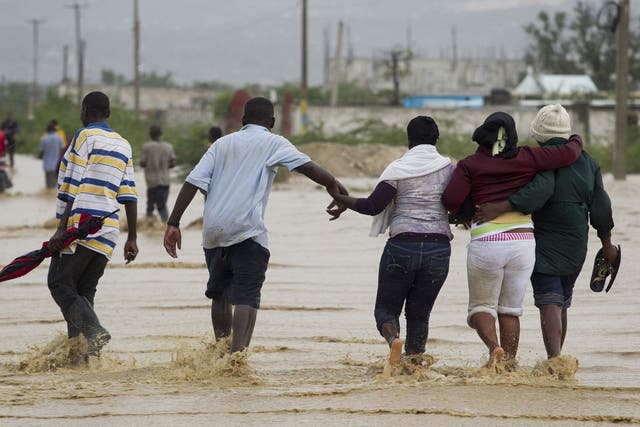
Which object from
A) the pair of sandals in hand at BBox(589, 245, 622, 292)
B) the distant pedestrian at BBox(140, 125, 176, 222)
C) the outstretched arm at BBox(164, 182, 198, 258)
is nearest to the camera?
the outstretched arm at BBox(164, 182, 198, 258)

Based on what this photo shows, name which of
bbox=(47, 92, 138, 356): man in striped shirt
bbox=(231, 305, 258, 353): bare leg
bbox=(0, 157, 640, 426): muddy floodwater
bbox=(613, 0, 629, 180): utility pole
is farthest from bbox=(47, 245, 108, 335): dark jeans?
bbox=(613, 0, 629, 180): utility pole

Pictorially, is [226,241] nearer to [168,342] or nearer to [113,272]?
[168,342]

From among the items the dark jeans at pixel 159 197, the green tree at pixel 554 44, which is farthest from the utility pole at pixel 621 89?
the green tree at pixel 554 44

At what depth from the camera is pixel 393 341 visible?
682 cm

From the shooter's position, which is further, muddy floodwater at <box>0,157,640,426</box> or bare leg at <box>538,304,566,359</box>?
bare leg at <box>538,304,566,359</box>

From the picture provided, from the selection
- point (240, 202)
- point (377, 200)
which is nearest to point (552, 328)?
point (377, 200)

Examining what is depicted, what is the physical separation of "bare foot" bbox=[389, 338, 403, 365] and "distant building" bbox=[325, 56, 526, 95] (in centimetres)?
10189

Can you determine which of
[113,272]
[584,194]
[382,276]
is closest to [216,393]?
[382,276]

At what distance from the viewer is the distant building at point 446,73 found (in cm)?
11131

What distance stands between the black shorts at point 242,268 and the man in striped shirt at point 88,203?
2.40 ft

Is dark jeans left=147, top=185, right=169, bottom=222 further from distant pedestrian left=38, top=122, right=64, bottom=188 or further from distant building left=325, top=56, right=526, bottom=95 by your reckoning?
distant building left=325, top=56, right=526, bottom=95

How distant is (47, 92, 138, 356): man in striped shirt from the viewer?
7543mm

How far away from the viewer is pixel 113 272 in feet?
41.3

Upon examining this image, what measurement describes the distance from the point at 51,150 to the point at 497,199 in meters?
21.4
